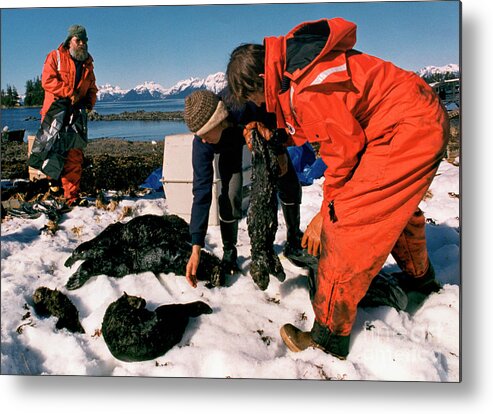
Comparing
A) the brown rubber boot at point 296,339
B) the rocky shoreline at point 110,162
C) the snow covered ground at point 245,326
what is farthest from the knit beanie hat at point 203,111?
the brown rubber boot at point 296,339

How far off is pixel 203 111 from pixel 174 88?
0.51 m

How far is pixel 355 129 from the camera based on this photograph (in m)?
1.92

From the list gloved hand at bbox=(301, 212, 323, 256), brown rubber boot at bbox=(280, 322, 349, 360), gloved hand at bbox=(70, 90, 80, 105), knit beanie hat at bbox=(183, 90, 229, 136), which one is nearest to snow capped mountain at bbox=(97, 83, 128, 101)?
gloved hand at bbox=(70, 90, 80, 105)

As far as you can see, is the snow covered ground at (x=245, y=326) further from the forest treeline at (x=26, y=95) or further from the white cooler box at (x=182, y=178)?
the forest treeline at (x=26, y=95)

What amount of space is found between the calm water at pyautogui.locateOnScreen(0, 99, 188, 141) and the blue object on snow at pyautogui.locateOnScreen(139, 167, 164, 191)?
22 cm

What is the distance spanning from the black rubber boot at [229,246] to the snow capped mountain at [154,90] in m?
0.79

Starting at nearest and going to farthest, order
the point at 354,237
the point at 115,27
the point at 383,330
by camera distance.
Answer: the point at 354,237
the point at 383,330
the point at 115,27

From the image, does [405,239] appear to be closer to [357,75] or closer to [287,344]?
[287,344]

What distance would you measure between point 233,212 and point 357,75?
48.4 inches

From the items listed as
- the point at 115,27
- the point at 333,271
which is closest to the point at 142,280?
the point at 333,271

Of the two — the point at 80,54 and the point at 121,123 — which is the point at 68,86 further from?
the point at 121,123

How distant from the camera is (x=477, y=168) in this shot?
260 cm

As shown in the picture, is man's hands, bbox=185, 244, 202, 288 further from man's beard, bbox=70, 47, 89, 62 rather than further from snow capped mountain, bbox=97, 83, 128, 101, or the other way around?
man's beard, bbox=70, 47, 89, 62

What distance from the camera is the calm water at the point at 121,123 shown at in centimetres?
288
